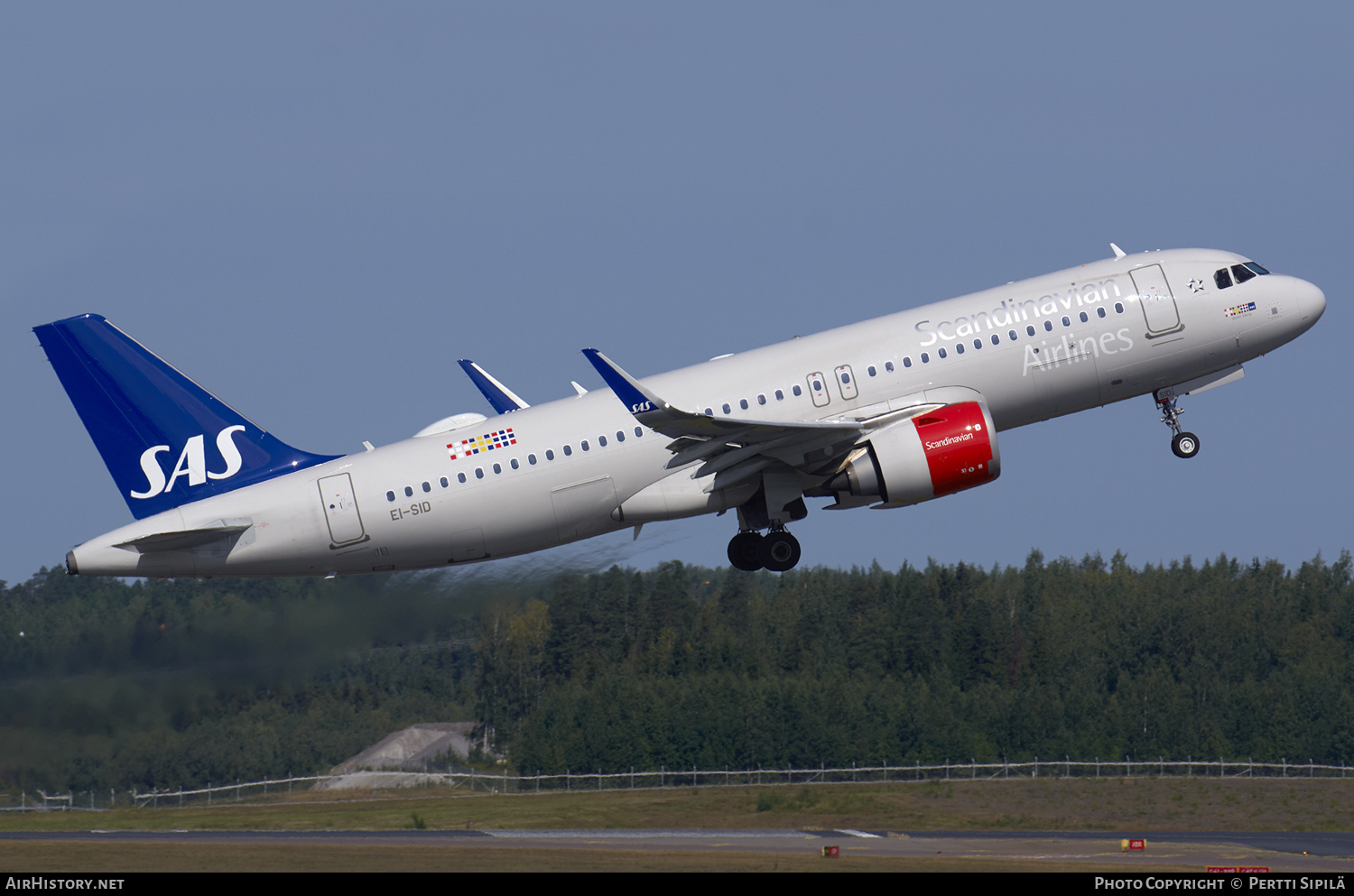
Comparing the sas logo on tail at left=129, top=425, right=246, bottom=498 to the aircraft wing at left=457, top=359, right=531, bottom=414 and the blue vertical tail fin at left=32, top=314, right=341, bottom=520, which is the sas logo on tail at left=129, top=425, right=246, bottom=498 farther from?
the aircraft wing at left=457, top=359, right=531, bottom=414

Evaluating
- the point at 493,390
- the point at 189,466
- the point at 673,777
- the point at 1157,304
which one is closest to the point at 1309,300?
the point at 1157,304

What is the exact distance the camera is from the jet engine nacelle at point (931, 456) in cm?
3656

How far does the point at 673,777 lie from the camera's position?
83.6 metres

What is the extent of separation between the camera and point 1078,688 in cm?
10000

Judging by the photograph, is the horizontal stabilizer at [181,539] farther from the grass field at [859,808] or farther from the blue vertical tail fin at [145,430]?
the grass field at [859,808]

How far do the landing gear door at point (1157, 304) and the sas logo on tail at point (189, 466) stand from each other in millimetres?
22999

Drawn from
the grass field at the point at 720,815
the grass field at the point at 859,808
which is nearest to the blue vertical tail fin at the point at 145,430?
the grass field at the point at 720,815

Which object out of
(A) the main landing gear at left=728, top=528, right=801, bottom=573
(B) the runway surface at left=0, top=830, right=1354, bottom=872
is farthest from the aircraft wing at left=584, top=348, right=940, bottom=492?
(B) the runway surface at left=0, top=830, right=1354, bottom=872

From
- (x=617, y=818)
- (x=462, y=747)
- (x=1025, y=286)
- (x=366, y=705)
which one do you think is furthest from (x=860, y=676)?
(x=1025, y=286)

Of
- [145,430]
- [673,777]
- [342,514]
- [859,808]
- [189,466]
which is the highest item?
[145,430]

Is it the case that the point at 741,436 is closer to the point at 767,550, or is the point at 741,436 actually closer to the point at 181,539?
the point at 767,550

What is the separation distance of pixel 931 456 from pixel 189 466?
18289 mm

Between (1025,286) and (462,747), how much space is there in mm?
47035

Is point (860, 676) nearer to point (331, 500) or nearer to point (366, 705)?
point (366, 705)
